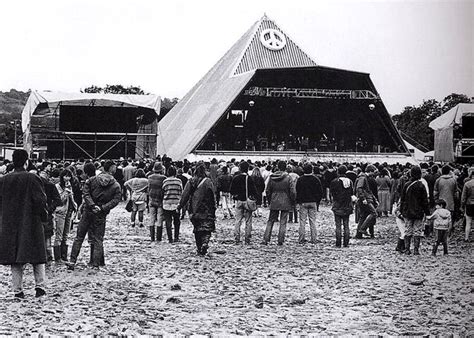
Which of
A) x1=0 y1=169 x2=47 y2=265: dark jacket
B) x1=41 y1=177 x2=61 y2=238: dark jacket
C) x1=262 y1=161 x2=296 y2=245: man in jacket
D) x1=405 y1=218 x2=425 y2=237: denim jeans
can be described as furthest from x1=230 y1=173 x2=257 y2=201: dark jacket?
x1=0 y1=169 x2=47 y2=265: dark jacket

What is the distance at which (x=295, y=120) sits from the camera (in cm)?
4319

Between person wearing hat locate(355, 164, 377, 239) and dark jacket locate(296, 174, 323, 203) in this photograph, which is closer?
dark jacket locate(296, 174, 323, 203)

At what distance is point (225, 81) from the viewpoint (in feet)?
159

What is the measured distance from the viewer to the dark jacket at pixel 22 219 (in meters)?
8.31

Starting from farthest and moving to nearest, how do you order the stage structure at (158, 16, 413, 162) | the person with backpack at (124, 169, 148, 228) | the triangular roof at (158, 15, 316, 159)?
the triangular roof at (158, 15, 316, 159), the stage structure at (158, 16, 413, 162), the person with backpack at (124, 169, 148, 228)

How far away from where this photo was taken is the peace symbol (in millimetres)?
53562

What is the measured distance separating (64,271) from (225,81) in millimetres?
38800

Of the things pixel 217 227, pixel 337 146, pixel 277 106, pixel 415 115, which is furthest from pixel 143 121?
pixel 415 115

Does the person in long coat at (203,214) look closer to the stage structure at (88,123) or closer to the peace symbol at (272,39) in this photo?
the stage structure at (88,123)

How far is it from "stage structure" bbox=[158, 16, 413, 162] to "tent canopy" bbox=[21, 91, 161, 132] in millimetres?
6822

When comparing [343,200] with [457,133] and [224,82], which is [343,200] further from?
[224,82]

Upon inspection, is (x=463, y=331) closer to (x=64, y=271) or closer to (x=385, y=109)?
(x=64, y=271)

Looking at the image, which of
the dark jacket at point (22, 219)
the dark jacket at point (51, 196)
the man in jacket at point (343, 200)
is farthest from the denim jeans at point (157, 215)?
the dark jacket at point (22, 219)

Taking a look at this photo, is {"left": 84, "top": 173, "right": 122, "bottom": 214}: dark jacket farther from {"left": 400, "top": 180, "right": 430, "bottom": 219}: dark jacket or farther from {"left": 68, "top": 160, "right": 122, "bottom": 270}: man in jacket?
{"left": 400, "top": 180, "right": 430, "bottom": 219}: dark jacket
